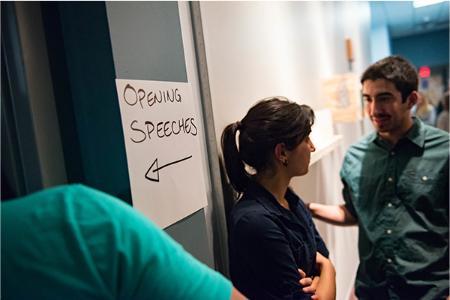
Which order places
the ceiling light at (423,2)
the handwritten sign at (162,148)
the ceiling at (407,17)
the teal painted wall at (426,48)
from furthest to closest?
the teal painted wall at (426,48) → the ceiling at (407,17) → the ceiling light at (423,2) → the handwritten sign at (162,148)

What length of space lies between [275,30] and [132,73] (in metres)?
0.95

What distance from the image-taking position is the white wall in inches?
43.1

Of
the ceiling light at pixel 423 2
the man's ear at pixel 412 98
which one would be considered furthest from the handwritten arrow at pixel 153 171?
the ceiling light at pixel 423 2

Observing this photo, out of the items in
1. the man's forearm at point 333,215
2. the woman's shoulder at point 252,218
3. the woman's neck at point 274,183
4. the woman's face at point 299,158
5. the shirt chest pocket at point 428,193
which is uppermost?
the woman's face at point 299,158

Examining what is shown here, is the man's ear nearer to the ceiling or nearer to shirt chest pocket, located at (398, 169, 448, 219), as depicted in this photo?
shirt chest pocket, located at (398, 169, 448, 219)

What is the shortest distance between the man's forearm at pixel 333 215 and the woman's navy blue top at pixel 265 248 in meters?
0.58

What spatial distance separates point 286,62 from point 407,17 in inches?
238

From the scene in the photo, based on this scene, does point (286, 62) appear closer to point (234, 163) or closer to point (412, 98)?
point (412, 98)

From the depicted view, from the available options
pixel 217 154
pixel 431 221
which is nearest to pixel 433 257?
pixel 431 221

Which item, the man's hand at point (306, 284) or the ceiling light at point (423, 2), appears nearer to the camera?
the man's hand at point (306, 284)

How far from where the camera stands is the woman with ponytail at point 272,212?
2.83ft

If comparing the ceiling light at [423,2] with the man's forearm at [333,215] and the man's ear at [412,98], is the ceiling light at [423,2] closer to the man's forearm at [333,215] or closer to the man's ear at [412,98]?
the man's ear at [412,98]

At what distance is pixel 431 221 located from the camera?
1.30m

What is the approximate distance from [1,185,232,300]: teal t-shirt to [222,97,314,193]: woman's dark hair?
0.58 m
